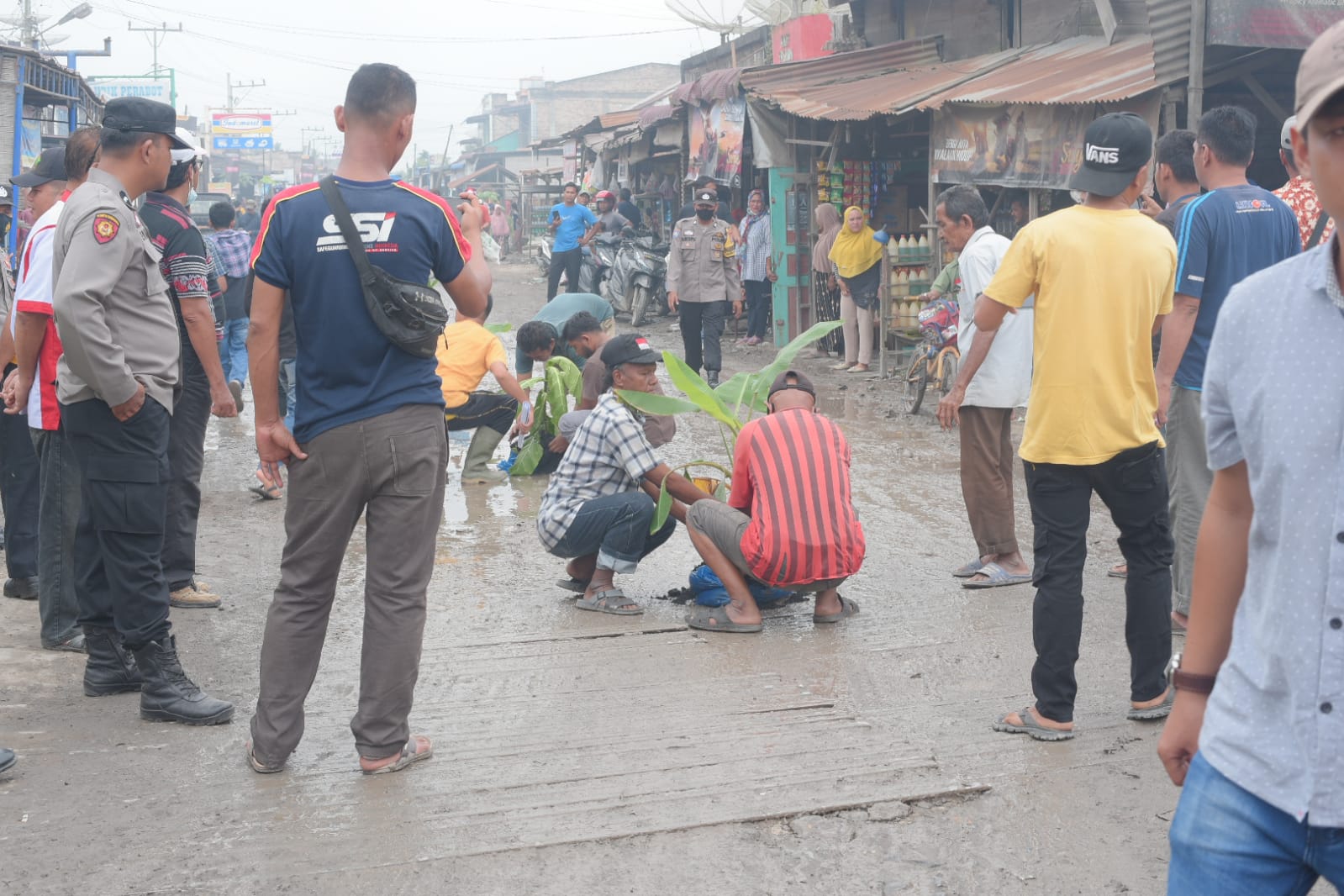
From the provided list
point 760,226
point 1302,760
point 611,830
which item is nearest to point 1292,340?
point 1302,760

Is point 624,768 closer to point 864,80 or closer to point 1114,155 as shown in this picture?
point 1114,155

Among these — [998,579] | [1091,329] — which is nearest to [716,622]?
[998,579]

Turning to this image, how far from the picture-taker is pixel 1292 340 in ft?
5.82

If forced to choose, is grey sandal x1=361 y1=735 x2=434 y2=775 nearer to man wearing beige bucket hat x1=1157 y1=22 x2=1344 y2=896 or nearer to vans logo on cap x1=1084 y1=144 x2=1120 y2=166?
man wearing beige bucket hat x1=1157 y1=22 x2=1344 y2=896

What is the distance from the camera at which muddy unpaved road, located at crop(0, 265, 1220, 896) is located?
→ 135 inches

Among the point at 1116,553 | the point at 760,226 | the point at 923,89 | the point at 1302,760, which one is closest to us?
the point at 1302,760

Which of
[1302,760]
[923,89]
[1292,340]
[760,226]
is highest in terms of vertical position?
[923,89]

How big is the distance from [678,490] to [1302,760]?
4.14m

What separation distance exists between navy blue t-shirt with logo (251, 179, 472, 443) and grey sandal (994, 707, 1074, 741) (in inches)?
83.1

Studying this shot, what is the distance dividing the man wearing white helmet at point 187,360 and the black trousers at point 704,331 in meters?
7.69

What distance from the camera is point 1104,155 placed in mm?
4270

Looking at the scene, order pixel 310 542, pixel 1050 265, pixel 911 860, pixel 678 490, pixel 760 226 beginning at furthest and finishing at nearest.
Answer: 1. pixel 760 226
2. pixel 678 490
3. pixel 1050 265
4. pixel 310 542
5. pixel 911 860

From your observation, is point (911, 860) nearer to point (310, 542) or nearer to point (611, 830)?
point (611, 830)

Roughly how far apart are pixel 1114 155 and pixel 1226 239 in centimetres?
77
